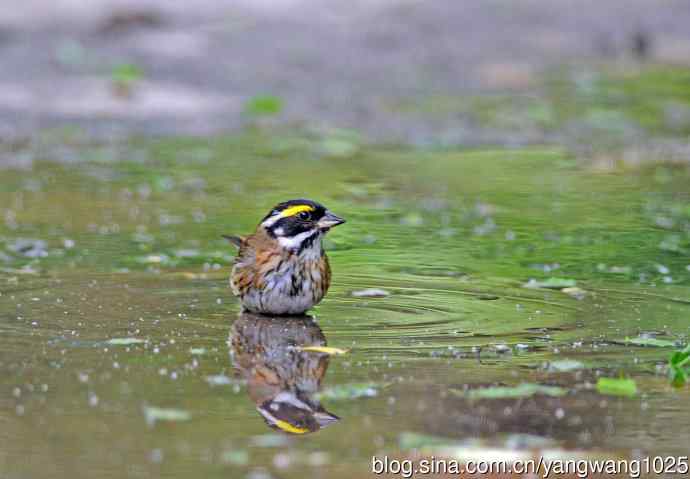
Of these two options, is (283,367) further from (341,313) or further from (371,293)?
(371,293)

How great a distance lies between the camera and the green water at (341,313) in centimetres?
566

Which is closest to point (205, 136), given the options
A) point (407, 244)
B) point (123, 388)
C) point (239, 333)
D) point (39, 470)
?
point (407, 244)

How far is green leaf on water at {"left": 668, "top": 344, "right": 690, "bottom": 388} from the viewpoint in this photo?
6430 mm

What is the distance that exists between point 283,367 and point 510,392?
1.23 meters

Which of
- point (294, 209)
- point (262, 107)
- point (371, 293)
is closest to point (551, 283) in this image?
point (371, 293)

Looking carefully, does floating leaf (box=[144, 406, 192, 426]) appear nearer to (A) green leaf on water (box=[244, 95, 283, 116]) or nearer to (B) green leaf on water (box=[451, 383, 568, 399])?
(B) green leaf on water (box=[451, 383, 568, 399])

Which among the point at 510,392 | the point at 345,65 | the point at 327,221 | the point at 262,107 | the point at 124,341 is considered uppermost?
the point at 345,65

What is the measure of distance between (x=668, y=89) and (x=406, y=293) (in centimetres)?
989

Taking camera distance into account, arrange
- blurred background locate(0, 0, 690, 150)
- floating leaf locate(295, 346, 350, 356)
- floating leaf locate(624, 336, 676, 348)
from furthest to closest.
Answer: blurred background locate(0, 0, 690, 150), floating leaf locate(624, 336, 676, 348), floating leaf locate(295, 346, 350, 356)

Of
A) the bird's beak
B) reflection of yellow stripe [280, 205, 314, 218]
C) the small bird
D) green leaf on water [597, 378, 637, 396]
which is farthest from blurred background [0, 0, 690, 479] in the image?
reflection of yellow stripe [280, 205, 314, 218]

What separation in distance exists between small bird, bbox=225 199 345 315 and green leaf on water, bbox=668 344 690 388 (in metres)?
2.22

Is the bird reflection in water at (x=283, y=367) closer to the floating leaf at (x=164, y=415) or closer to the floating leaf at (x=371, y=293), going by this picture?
the floating leaf at (x=164, y=415)

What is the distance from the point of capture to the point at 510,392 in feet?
20.2

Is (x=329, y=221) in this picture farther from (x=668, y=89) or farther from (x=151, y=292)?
(x=668, y=89)
